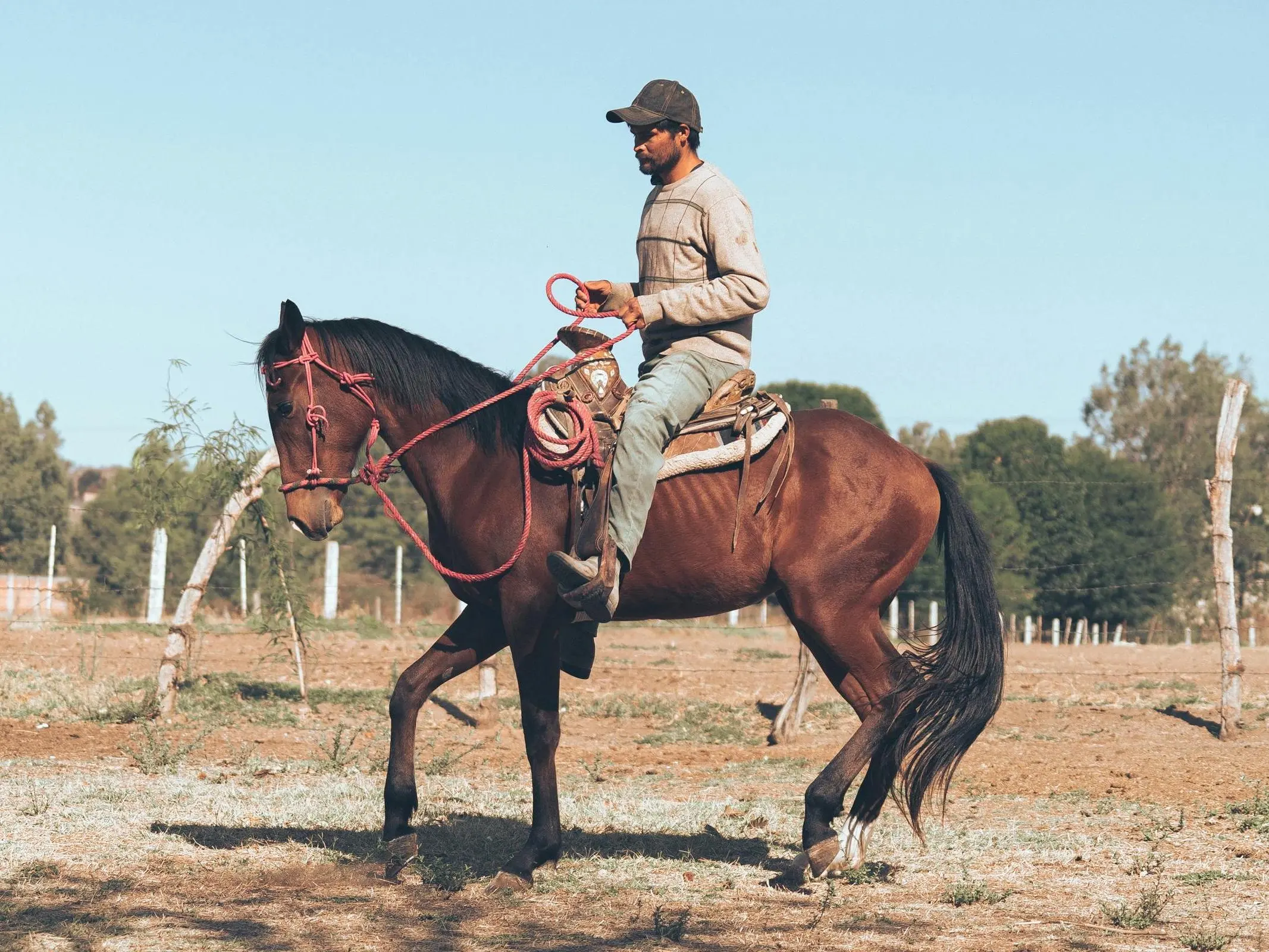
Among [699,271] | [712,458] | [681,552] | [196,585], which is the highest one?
[699,271]

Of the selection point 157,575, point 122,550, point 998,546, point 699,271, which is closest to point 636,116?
point 699,271

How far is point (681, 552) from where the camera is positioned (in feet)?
21.0


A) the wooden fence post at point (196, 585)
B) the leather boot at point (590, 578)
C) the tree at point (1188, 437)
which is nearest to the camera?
the leather boot at point (590, 578)

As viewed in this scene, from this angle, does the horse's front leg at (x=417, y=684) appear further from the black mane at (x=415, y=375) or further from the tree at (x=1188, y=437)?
the tree at (x=1188, y=437)

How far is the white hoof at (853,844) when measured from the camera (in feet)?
21.3

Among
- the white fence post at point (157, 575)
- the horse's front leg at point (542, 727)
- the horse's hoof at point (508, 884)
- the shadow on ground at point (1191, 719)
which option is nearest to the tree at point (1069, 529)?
the white fence post at point (157, 575)

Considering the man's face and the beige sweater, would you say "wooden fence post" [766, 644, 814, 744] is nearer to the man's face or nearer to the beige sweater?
the beige sweater

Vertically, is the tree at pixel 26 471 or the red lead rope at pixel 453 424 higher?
the tree at pixel 26 471

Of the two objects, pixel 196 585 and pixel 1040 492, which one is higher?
pixel 1040 492

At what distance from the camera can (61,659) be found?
16.7 meters

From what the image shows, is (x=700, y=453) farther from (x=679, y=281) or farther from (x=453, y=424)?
(x=453, y=424)

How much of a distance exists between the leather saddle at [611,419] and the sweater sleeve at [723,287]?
0.32m

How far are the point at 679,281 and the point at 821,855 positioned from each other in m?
2.74

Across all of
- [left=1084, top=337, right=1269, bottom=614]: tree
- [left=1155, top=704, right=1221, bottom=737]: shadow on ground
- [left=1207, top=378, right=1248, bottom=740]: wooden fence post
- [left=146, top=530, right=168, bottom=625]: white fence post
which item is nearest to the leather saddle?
[left=1207, top=378, right=1248, bottom=740]: wooden fence post
